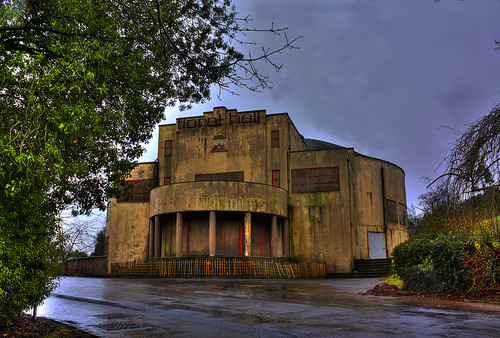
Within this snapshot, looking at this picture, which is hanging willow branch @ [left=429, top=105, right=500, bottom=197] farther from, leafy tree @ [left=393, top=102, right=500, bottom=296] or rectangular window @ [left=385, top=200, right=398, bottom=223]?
rectangular window @ [left=385, top=200, right=398, bottom=223]

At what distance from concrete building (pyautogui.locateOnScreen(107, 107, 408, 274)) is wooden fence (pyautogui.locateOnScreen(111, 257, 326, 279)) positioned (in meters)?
1.47

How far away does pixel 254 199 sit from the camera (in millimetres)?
30844

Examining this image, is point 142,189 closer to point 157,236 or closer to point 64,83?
point 157,236

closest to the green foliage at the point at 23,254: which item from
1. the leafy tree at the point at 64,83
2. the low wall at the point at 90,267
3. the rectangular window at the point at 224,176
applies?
the leafy tree at the point at 64,83

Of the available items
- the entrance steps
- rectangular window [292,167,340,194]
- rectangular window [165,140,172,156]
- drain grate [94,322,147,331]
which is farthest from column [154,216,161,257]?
drain grate [94,322,147,331]

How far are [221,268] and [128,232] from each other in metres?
13.2

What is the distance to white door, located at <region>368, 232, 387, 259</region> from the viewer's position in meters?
38.5

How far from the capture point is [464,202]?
24.7 feet

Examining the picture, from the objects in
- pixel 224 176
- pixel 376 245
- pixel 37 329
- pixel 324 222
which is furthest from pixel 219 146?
pixel 37 329

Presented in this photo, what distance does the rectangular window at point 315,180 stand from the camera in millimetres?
34656

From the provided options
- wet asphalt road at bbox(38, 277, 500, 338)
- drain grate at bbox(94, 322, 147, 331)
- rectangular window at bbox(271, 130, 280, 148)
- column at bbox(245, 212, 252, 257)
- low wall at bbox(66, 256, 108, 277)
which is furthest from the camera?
low wall at bbox(66, 256, 108, 277)

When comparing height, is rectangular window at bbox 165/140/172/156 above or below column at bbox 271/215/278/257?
above

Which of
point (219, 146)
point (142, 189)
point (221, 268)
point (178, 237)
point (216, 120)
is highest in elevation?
point (216, 120)

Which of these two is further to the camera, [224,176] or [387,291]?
[224,176]
